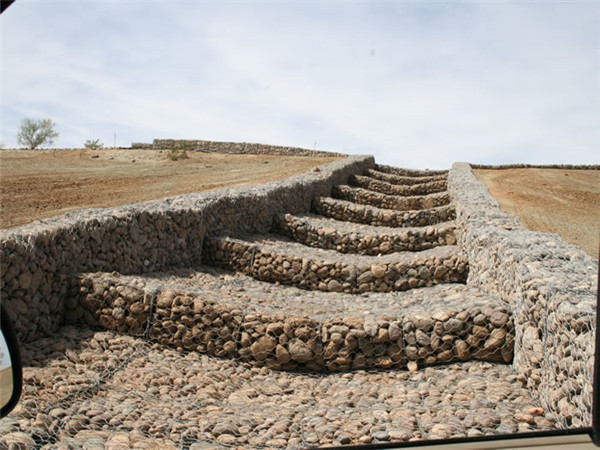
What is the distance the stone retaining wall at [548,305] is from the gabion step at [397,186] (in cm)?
833

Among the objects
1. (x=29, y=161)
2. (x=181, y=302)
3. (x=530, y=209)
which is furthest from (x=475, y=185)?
(x=29, y=161)

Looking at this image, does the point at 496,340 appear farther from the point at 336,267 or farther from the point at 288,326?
the point at 336,267

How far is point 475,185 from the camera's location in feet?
40.5

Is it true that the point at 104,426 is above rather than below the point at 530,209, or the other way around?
below

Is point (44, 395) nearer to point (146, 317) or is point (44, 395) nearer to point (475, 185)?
point (146, 317)

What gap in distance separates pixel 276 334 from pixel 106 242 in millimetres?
2274

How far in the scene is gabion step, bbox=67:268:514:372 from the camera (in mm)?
5293

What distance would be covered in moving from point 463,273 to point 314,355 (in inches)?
119

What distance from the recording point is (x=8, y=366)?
170 cm

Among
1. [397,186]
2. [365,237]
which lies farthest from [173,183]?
[397,186]

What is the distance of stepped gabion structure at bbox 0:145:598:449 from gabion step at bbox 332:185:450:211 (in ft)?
13.1

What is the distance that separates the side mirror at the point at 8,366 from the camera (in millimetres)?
1649

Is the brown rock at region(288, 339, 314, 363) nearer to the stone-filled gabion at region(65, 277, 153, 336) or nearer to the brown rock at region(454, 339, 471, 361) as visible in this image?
the brown rock at region(454, 339, 471, 361)

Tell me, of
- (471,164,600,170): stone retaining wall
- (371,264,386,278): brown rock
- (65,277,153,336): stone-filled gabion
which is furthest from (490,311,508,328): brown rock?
(471,164,600,170): stone retaining wall
